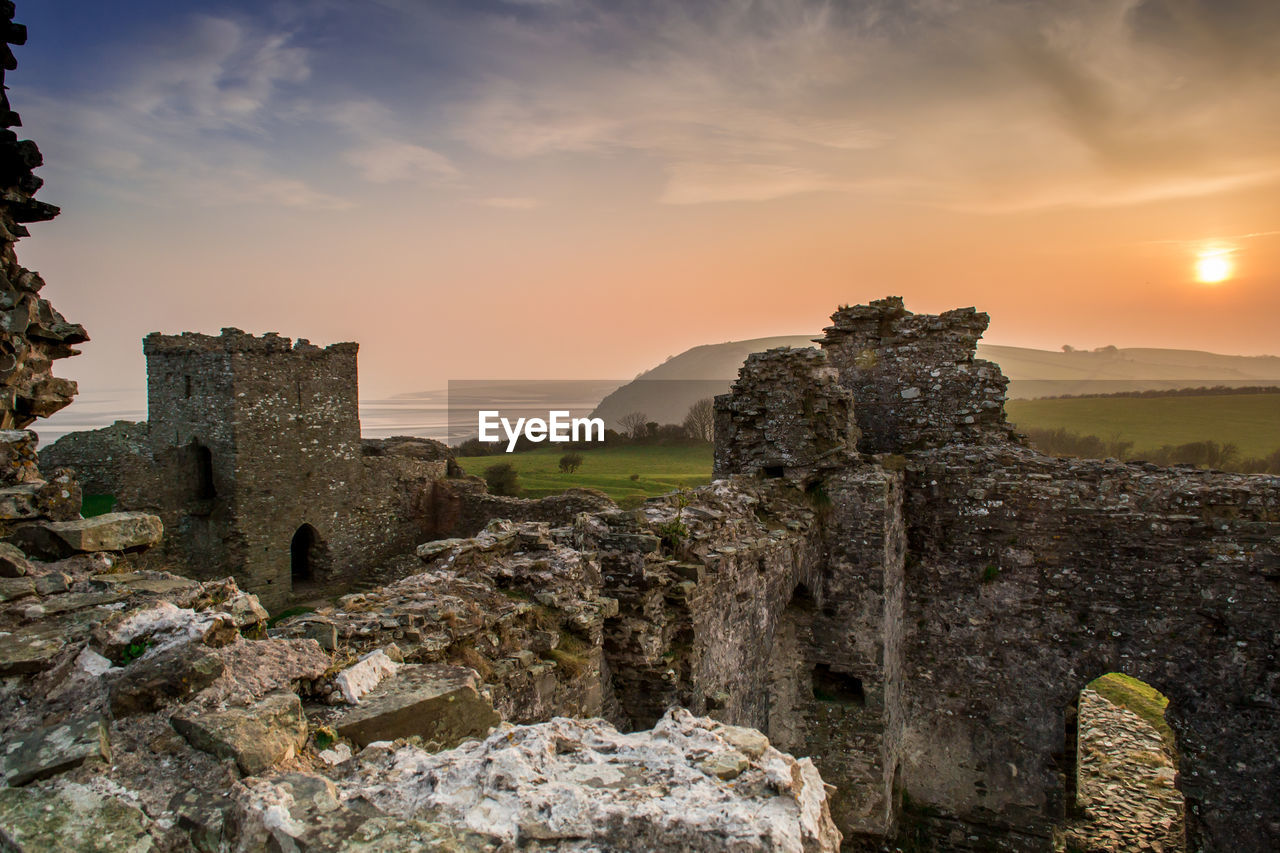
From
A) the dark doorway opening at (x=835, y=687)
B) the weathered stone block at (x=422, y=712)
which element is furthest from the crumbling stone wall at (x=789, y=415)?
the weathered stone block at (x=422, y=712)

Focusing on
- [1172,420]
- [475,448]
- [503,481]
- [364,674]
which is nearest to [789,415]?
[364,674]

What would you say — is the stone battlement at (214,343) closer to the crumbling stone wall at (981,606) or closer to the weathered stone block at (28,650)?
the crumbling stone wall at (981,606)

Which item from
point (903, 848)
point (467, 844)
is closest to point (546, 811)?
point (467, 844)

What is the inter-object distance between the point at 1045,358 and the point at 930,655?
114427 millimetres

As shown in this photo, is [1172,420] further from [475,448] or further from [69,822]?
[69,822]

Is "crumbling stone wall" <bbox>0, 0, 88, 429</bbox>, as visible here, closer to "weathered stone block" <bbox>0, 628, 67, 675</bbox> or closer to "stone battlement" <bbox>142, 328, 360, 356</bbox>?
"weathered stone block" <bbox>0, 628, 67, 675</bbox>

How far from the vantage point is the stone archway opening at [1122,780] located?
404 inches

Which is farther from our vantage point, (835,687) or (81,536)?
(835,687)

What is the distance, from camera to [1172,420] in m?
38.9

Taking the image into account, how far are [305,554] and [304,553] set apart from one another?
10 cm

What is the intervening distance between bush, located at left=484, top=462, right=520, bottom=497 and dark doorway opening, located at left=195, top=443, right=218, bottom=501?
31.0 ft

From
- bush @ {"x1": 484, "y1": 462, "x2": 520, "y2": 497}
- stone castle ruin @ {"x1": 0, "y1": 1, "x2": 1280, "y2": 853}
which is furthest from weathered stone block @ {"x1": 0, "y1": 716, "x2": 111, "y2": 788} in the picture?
bush @ {"x1": 484, "y1": 462, "x2": 520, "y2": 497}

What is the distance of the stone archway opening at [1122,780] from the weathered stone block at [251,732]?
10964mm

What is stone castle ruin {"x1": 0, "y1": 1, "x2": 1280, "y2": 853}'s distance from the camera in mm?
2520
